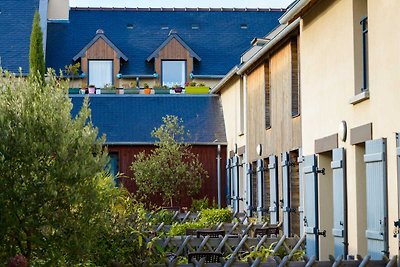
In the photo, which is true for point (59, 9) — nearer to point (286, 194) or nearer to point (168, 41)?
point (168, 41)

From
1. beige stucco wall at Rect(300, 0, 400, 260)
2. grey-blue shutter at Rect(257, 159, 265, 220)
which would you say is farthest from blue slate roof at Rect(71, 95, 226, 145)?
beige stucco wall at Rect(300, 0, 400, 260)

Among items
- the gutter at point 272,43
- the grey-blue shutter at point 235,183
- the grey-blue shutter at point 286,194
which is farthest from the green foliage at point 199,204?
the grey-blue shutter at point 286,194

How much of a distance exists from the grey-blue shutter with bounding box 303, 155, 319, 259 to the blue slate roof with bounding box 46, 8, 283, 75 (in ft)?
88.4

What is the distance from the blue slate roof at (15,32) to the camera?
43406 mm

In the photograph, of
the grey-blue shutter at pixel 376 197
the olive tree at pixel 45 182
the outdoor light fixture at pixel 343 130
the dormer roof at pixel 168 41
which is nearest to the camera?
the olive tree at pixel 45 182

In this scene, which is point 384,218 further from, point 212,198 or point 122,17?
point 122,17

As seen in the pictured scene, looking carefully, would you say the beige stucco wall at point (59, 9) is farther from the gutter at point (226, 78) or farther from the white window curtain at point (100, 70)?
the gutter at point (226, 78)

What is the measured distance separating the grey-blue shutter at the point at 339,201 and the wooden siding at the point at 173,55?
28512mm

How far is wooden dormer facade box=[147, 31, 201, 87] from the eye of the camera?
44781 millimetres

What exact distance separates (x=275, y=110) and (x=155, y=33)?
961 inches

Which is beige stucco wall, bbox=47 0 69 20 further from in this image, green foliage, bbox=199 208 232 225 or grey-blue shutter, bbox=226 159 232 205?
green foliage, bbox=199 208 232 225

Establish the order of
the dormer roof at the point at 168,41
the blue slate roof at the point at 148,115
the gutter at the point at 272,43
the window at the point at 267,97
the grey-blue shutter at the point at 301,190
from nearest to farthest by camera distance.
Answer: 1. the grey-blue shutter at the point at 301,190
2. the gutter at the point at 272,43
3. the window at the point at 267,97
4. the blue slate roof at the point at 148,115
5. the dormer roof at the point at 168,41

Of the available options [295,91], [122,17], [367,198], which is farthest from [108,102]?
[367,198]

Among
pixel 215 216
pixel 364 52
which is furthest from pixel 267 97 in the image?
pixel 364 52
